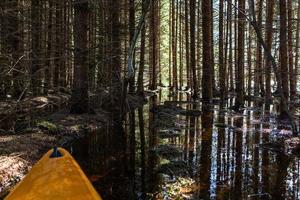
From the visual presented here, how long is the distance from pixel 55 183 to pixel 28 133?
22.5 feet

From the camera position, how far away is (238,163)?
29.3 ft

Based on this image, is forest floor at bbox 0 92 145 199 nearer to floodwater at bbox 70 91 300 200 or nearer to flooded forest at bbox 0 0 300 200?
flooded forest at bbox 0 0 300 200

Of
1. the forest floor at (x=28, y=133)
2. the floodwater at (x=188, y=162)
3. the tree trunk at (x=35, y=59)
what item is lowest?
the floodwater at (x=188, y=162)

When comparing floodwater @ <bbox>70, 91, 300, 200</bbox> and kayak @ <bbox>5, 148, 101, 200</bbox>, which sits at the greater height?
kayak @ <bbox>5, 148, 101, 200</bbox>

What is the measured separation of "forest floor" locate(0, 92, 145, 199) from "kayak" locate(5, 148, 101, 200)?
2451 mm

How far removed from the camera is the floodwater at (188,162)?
7061 millimetres

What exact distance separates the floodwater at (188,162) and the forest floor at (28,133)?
53cm

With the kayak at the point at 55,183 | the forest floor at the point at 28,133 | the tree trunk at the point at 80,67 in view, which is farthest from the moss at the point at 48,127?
the kayak at the point at 55,183

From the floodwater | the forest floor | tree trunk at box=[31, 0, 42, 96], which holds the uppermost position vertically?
tree trunk at box=[31, 0, 42, 96]

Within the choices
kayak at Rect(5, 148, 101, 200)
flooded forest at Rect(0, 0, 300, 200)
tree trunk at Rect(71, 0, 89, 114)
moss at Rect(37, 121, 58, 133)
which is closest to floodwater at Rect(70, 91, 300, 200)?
flooded forest at Rect(0, 0, 300, 200)

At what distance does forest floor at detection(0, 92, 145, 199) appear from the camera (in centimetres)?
736

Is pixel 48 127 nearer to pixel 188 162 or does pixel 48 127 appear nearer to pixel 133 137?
pixel 133 137

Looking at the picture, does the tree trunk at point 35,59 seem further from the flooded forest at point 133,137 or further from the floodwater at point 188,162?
the floodwater at point 188,162

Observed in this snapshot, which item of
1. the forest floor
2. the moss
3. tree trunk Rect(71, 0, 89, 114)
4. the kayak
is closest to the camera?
the kayak
